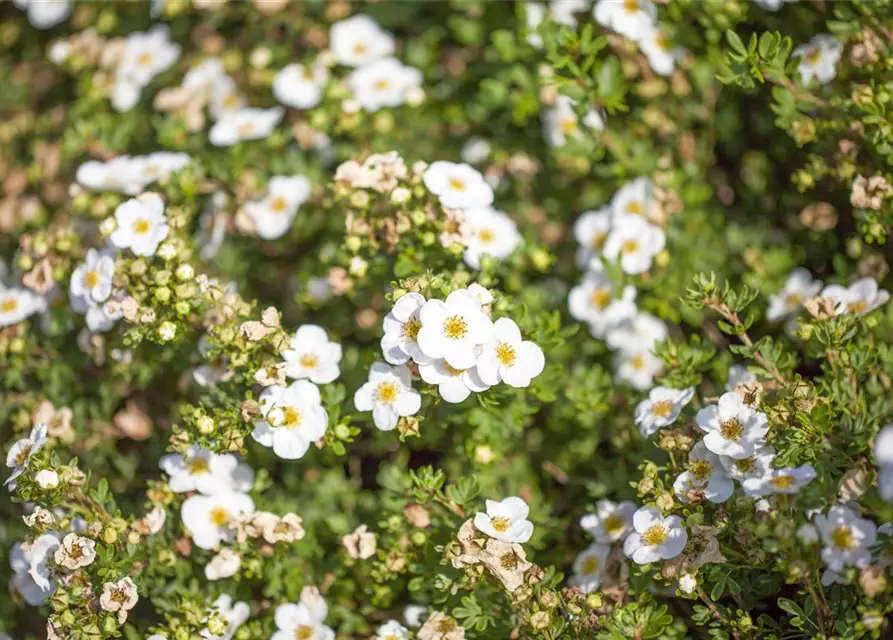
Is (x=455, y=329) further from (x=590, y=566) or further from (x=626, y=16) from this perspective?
(x=626, y=16)

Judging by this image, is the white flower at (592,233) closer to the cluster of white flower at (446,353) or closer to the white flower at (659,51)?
the white flower at (659,51)

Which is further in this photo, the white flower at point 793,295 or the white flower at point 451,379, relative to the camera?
the white flower at point 793,295

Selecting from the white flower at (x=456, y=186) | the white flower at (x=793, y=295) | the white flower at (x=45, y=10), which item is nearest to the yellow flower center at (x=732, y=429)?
the white flower at (x=793, y=295)

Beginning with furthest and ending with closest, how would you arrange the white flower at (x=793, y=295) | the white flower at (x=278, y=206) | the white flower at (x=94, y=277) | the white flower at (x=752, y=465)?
the white flower at (x=278, y=206)
the white flower at (x=793, y=295)
the white flower at (x=94, y=277)
the white flower at (x=752, y=465)

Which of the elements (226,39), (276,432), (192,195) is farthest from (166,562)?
(226,39)

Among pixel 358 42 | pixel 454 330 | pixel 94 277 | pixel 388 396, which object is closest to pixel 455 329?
pixel 454 330

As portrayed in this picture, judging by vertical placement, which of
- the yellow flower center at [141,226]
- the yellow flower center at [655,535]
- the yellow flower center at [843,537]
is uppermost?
the yellow flower center at [141,226]
